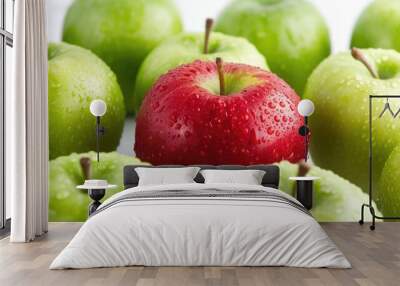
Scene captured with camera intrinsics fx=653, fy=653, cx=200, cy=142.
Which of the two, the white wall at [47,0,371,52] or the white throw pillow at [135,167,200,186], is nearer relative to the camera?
the white throw pillow at [135,167,200,186]

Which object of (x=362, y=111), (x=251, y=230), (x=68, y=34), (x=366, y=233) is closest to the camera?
(x=251, y=230)

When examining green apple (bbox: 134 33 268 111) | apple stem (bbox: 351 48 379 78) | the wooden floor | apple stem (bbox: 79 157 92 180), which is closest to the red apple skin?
green apple (bbox: 134 33 268 111)

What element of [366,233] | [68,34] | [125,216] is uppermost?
[68,34]

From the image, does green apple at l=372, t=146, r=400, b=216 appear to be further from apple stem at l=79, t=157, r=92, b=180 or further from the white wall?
apple stem at l=79, t=157, r=92, b=180

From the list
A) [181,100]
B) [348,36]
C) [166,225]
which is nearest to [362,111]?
[348,36]

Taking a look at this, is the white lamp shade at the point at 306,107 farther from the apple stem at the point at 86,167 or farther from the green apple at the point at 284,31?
the apple stem at the point at 86,167

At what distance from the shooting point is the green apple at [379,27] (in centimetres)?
613

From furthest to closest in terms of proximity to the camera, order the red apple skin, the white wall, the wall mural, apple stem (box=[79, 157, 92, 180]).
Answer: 1. the white wall
2. apple stem (box=[79, 157, 92, 180])
3. the wall mural
4. the red apple skin

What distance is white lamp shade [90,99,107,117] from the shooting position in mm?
5887

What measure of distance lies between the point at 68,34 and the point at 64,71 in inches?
17.3

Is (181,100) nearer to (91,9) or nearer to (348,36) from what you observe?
(91,9)

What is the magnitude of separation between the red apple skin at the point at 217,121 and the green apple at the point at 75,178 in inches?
15.2

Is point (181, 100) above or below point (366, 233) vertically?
above

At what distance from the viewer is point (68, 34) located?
20.7ft
